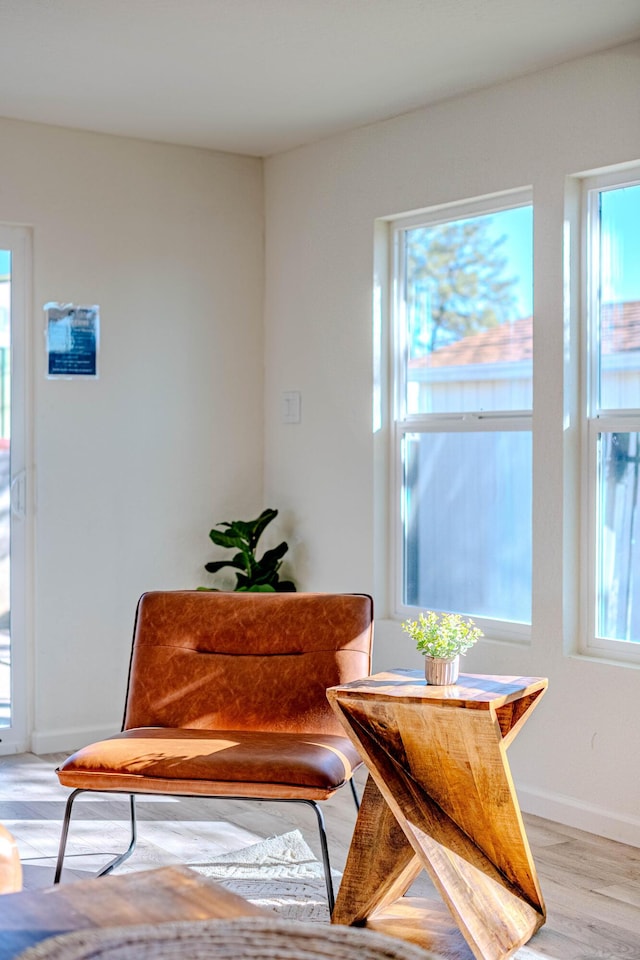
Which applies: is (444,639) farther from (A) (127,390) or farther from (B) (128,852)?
(A) (127,390)

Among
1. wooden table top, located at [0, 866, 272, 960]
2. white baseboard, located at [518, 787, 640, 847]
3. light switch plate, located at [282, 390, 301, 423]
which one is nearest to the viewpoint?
wooden table top, located at [0, 866, 272, 960]

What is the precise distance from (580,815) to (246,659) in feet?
4.23

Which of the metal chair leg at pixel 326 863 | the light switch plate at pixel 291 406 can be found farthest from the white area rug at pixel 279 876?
the light switch plate at pixel 291 406

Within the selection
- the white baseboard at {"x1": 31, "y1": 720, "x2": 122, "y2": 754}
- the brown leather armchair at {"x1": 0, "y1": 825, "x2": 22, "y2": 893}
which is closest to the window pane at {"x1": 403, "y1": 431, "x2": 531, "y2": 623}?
→ the white baseboard at {"x1": 31, "y1": 720, "x2": 122, "y2": 754}

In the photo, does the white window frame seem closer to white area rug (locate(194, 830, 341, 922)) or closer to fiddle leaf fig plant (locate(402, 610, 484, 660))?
fiddle leaf fig plant (locate(402, 610, 484, 660))

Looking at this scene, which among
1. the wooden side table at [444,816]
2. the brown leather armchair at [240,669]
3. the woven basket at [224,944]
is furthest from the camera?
the brown leather armchair at [240,669]

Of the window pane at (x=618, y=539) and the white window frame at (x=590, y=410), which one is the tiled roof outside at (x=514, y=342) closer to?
the white window frame at (x=590, y=410)

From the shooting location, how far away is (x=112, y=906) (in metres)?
1.70

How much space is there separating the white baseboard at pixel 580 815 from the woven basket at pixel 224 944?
224cm

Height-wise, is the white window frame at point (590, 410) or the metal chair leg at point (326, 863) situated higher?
the white window frame at point (590, 410)

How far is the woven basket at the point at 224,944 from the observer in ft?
4.97

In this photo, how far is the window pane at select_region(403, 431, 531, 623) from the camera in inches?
160

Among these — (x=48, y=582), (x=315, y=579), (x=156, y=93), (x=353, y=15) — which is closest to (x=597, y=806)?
(x=315, y=579)

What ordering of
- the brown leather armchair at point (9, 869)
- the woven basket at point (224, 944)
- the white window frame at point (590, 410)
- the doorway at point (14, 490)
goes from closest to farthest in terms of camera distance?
the woven basket at point (224, 944) < the brown leather armchair at point (9, 869) < the white window frame at point (590, 410) < the doorway at point (14, 490)
